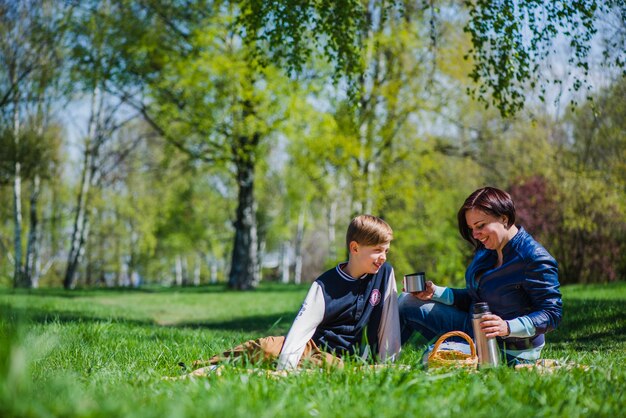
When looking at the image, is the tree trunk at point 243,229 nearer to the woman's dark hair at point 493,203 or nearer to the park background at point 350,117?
the park background at point 350,117

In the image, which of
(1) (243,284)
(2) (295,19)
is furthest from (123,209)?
(2) (295,19)

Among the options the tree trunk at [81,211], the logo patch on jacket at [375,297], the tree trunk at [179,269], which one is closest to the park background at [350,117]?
the tree trunk at [81,211]

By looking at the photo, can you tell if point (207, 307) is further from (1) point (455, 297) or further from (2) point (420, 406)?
(2) point (420, 406)

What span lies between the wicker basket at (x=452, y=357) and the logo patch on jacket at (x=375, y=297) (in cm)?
61

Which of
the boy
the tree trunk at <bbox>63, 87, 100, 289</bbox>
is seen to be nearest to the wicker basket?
the boy

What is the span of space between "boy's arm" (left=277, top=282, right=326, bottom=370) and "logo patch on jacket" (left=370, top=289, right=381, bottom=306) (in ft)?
1.38

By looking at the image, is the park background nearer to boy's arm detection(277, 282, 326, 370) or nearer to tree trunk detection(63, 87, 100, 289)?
tree trunk detection(63, 87, 100, 289)

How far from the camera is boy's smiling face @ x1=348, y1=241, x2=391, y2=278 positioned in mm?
4199

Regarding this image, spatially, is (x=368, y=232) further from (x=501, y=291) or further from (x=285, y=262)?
(x=285, y=262)

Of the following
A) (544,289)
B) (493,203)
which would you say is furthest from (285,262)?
(544,289)

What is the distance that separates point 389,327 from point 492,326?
0.78m

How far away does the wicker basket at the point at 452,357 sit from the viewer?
367cm

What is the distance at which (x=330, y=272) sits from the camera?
4.29 metres

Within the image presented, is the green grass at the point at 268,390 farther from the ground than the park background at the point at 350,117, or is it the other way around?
the park background at the point at 350,117
